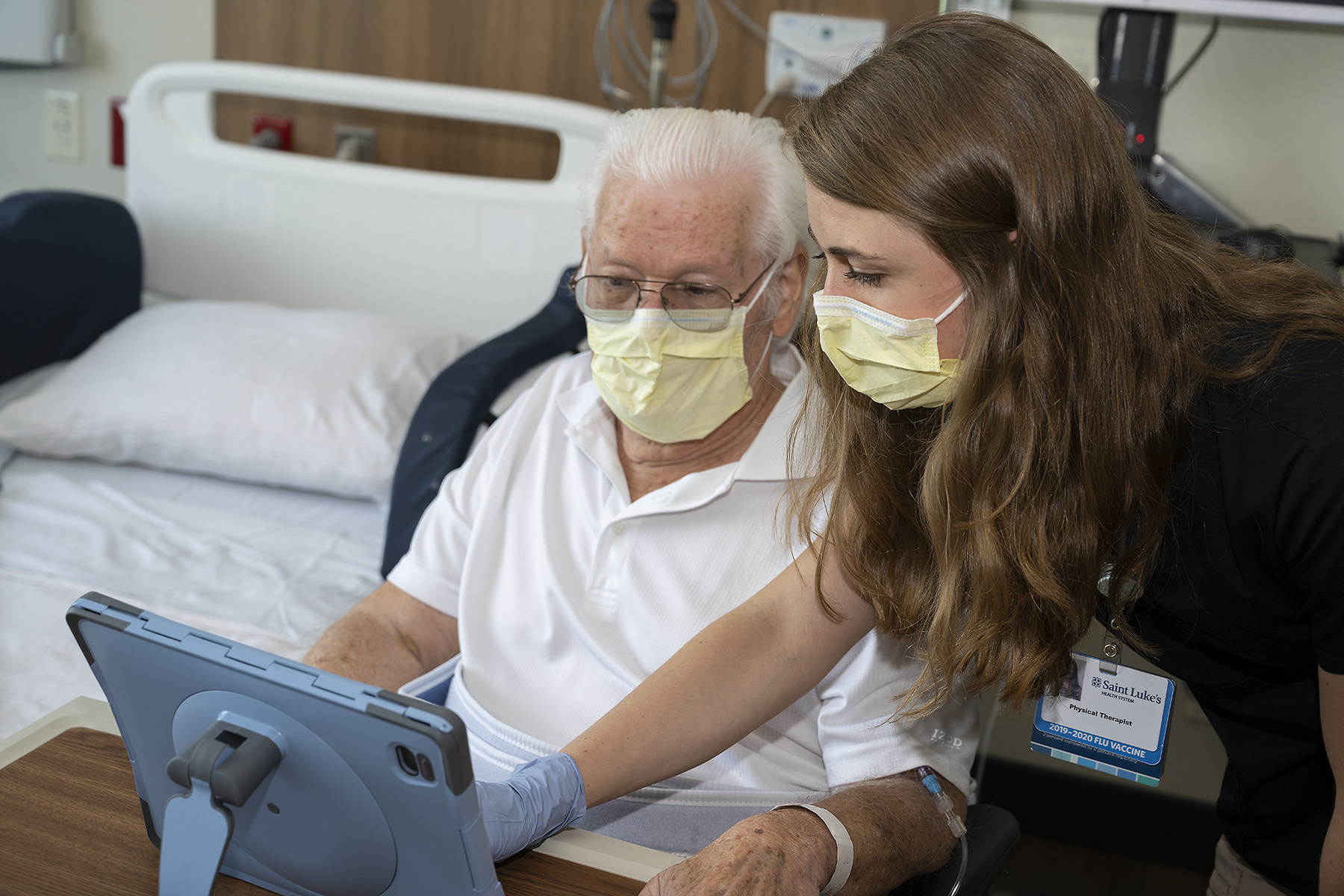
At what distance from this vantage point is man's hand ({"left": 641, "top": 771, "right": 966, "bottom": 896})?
0.86 metres

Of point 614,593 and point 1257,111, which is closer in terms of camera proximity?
point 614,593

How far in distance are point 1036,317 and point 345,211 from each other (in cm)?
218

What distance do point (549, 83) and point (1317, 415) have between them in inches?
88.9

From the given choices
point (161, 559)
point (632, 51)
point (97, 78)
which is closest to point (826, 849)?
point (161, 559)

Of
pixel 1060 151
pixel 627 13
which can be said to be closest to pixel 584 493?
pixel 1060 151

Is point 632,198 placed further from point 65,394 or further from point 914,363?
point 65,394

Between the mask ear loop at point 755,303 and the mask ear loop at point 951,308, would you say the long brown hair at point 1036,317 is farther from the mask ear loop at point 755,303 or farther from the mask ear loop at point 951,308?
the mask ear loop at point 755,303

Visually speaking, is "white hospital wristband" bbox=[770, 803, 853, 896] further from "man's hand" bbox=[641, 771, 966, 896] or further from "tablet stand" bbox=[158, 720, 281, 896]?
"tablet stand" bbox=[158, 720, 281, 896]

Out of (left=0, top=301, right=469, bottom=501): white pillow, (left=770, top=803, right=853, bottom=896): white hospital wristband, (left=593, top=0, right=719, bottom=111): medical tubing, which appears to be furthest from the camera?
(left=593, top=0, right=719, bottom=111): medical tubing

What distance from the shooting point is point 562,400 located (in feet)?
4.91

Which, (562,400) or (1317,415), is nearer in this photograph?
(1317,415)

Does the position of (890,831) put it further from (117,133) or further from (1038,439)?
(117,133)

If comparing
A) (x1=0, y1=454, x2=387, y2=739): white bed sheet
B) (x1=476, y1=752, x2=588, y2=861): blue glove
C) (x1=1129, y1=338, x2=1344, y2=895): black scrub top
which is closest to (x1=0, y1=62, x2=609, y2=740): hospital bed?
(x1=0, y1=454, x2=387, y2=739): white bed sheet

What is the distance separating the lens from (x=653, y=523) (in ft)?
4.40
